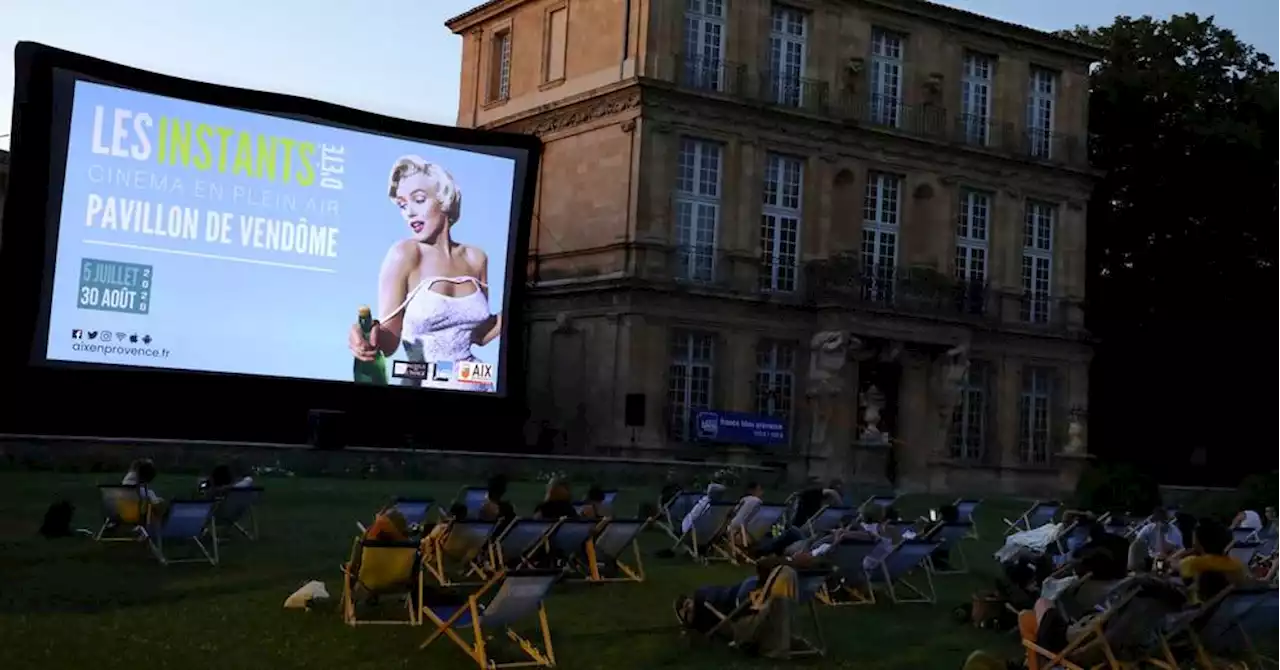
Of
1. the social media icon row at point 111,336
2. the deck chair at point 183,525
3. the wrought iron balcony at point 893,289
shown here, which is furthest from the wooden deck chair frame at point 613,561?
the wrought iron balcony at point 893,289

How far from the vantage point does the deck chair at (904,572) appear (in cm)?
1309

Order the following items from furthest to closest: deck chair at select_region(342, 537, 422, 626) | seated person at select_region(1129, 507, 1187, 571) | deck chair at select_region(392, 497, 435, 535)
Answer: seated person at select_region(1129, 507, 1187, 571)
deck chair at select_region(392, 497, 435, 535)
deck chair at select_region(342, 537, 422, 626)

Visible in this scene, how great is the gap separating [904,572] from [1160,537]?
11.2 feet

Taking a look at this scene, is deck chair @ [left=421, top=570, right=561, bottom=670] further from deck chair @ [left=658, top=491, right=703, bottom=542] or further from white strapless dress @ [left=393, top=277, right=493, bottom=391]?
white strapless dress @ [left=393, top=277, right=493, bottom=391]

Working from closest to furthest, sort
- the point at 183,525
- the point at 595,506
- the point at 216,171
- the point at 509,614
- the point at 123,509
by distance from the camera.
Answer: the point at 509,614 → the point at 183,525 → the point at 123,509 → the point at 595,506 → the point at 216,171

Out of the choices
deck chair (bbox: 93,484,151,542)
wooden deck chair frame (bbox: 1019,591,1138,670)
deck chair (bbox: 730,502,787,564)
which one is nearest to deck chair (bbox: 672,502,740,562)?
deck chair (bbox: 730,502,787,564)

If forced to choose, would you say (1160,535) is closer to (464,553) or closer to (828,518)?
(828,518)

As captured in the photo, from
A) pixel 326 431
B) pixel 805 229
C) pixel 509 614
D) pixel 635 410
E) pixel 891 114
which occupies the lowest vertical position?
pixel 509 614

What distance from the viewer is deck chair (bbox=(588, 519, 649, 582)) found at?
517 inches

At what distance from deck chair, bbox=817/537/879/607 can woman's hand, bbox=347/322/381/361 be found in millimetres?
14782

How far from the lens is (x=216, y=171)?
25016 millimetres

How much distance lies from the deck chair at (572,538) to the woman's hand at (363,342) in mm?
13963

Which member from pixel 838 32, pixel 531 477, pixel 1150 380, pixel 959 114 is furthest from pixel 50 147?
pixel 1150 380

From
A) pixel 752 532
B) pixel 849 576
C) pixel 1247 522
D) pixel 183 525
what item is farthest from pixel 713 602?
pixel 1247 522
